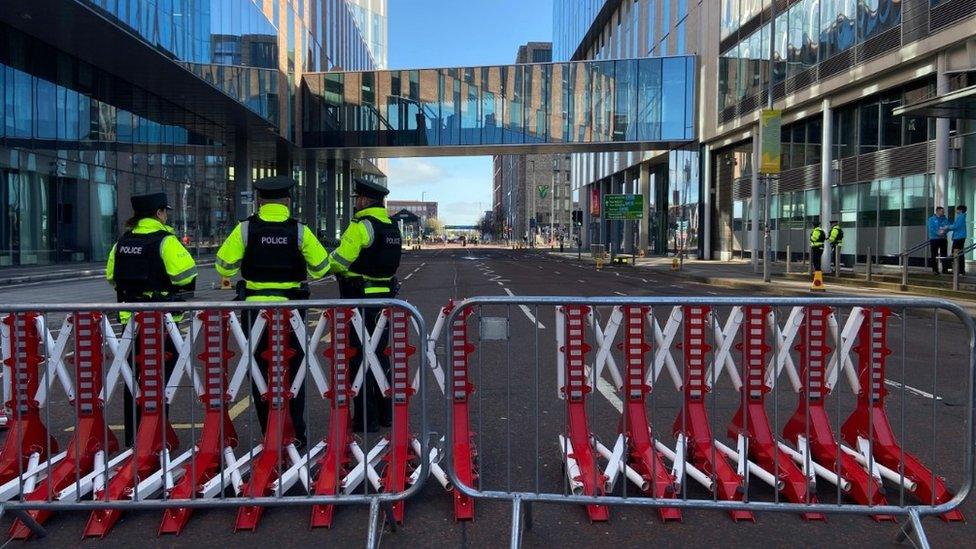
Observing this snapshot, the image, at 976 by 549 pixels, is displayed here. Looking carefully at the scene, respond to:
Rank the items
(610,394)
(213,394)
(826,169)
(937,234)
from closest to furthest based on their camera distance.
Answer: (213,394), (610,394), (937,234), (826,169)

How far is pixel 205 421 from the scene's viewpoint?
175 inches

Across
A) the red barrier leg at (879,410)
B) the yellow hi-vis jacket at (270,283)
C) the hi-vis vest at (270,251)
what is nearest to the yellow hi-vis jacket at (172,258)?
the yellow hi-vis jacket at (270,283)

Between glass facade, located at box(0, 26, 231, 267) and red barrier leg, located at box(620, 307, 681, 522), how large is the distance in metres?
24.7

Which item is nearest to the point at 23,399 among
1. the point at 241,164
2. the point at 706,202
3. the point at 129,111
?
the point at 129,111

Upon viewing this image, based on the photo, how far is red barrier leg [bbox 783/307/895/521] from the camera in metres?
4.17

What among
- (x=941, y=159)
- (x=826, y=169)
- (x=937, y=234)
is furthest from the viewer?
(x=826, y=169)

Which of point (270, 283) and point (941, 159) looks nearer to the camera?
point (270, 283)

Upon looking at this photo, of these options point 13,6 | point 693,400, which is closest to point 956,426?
point 693,400

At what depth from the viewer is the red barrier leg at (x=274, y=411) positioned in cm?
416

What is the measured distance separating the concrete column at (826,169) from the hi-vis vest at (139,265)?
25.2m

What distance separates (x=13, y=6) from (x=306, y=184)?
28306mm

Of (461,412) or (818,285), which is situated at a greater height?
(461,412)

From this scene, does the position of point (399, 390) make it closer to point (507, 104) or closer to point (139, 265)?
point (139, 265)

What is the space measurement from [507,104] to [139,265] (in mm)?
36162
